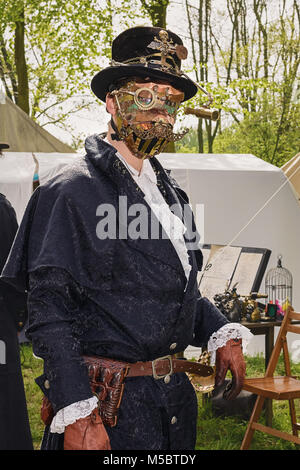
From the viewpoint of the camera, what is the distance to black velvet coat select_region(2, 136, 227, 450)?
171 cm

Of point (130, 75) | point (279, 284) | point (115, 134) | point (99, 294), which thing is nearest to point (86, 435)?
point (99, 294)

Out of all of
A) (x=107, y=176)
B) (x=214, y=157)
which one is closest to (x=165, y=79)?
(x=107, y=176)

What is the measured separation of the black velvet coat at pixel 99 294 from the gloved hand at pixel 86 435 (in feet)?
0.21

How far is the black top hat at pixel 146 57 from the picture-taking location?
2021mm

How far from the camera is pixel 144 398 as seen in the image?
1.90 meters

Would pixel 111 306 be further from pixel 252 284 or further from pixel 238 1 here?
pixel 238 1

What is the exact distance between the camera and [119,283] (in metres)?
1.83

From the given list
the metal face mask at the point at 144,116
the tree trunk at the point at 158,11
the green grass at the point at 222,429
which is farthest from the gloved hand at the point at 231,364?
the tree trunk at the point at 158,11

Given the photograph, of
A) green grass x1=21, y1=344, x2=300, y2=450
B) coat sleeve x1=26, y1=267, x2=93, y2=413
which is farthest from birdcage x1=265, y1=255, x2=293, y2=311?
coat sleeve x1=26, y1=267, x2=93, y2=413

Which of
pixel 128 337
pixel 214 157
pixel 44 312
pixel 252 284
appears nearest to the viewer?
pixel 44 312

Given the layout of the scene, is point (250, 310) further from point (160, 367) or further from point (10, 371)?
point (160, 367)

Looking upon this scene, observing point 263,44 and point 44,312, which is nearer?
point 44,312

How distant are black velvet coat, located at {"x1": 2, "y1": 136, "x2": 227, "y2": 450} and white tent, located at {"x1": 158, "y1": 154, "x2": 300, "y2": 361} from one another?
527 centimetres

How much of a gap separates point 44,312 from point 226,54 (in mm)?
20902
